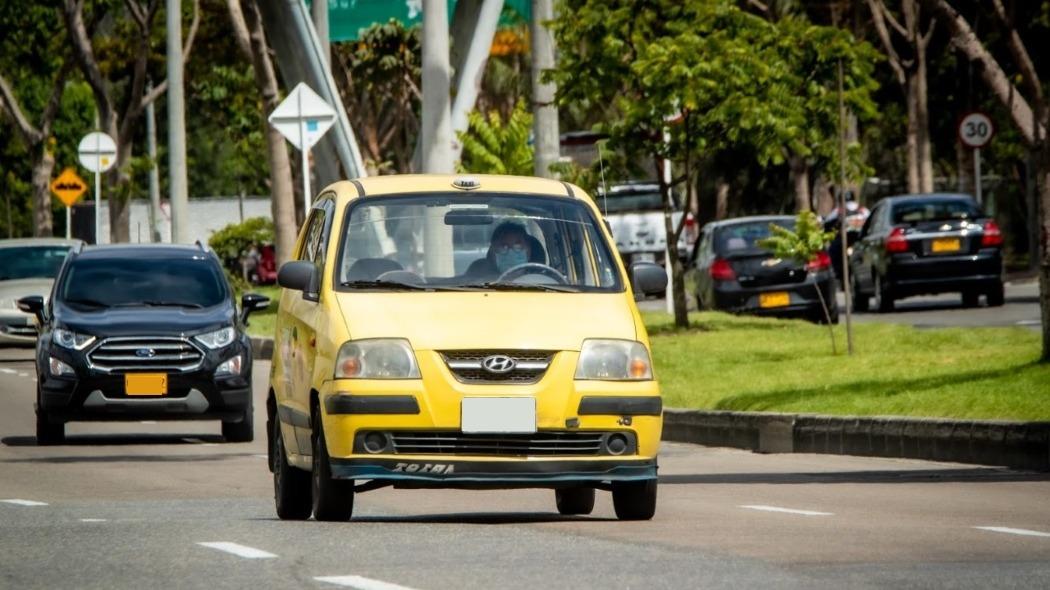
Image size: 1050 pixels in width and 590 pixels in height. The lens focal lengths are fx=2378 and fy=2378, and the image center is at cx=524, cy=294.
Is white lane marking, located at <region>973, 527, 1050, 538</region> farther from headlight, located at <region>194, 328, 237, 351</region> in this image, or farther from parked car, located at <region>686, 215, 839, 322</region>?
parked car, located at <region>686, 215, 839, 322</region>

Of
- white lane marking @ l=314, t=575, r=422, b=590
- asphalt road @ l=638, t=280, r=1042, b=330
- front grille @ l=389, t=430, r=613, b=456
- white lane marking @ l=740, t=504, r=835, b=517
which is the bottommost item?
white lane marking @ l=740, t=504, r=835, b=517

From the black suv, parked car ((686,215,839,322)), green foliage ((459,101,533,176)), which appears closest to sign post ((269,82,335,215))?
parked car ((686,215,839,322))

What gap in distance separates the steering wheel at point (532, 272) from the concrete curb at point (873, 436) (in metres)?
4.65

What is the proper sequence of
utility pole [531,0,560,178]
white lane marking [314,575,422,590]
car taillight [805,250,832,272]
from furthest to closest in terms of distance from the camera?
1. car taillight [805,250,832,272]
2. utility pole [531,0,560,178]
3. white lane marking [314,575,422,590]

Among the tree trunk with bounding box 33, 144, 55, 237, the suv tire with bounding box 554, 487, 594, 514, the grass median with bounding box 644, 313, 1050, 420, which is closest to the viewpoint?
the suv tire with bounding box 554, 487, 594, 514

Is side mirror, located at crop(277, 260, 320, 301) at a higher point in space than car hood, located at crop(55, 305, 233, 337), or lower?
higher

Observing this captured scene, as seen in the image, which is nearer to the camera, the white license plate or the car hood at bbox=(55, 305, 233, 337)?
the white license plate

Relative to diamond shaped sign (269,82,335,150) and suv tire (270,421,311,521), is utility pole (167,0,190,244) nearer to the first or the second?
diamond shaped sign (269,82,335,150)

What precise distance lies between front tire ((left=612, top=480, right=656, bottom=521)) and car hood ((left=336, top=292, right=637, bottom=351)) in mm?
795

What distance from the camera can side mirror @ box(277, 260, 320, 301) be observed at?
11328mm

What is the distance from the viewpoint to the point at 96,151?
40125 millimetres

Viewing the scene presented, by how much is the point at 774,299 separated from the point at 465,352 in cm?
2067

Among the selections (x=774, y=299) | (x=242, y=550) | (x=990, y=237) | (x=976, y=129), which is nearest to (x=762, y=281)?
(x=774, y=299)

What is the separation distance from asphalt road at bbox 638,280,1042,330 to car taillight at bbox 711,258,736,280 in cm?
200
